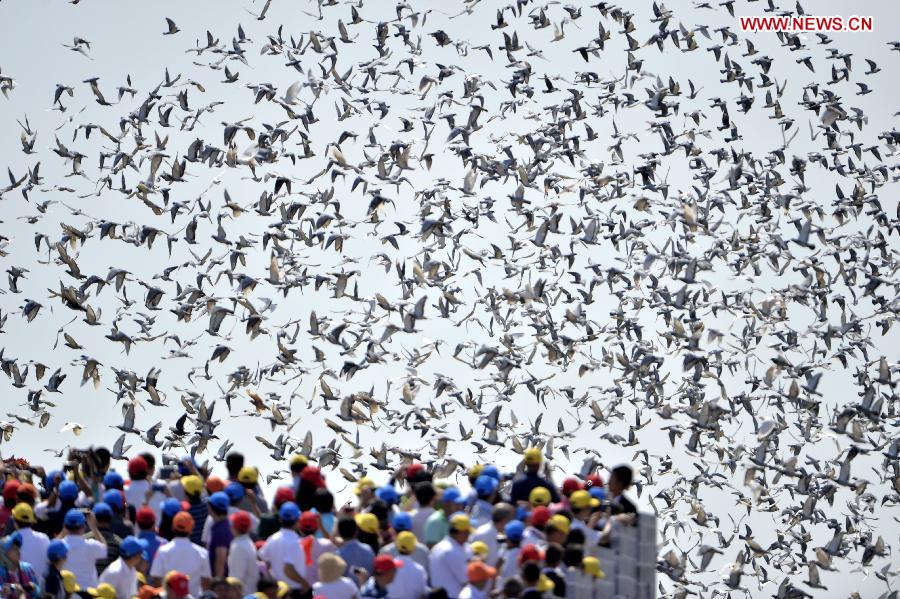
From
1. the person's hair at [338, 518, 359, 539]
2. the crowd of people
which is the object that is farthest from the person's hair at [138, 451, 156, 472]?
the person's hair at [338, 518, 359, 539]

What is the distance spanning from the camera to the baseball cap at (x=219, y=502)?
27062 mm

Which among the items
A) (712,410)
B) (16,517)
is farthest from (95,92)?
(16,517)

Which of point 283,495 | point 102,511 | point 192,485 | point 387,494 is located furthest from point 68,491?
point 387,494

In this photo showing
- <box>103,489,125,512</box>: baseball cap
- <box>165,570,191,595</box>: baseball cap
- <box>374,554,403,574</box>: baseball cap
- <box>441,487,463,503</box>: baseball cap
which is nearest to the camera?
<box>165,570,191,595</box>: baseball cap

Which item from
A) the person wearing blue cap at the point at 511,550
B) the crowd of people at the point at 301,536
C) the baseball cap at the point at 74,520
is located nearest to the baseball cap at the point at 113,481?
the crowd of people at the point at 301,536

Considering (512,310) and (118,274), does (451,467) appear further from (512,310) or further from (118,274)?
(118,274)

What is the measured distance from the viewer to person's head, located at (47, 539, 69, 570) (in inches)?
1047

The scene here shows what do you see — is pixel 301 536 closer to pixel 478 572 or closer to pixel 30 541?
pixel 478 572

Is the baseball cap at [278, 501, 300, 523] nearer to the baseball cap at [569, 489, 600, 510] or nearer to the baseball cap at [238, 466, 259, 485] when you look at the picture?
the baseball cap at [238, 466, 259, 485]

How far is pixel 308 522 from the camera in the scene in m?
26.7

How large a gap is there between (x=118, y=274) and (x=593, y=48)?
1360 cm

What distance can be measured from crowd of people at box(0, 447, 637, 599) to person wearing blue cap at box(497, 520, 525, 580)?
2 centimetres

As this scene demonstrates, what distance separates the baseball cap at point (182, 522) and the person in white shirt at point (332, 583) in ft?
7.51

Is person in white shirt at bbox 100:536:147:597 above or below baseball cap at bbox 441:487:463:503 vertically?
below
